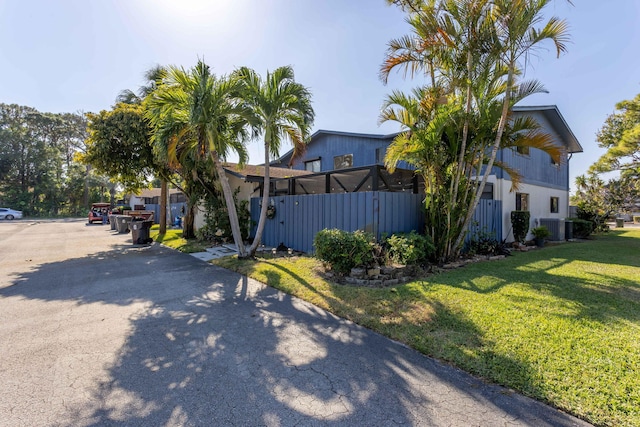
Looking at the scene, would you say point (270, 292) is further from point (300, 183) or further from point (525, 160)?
point (525, 160)

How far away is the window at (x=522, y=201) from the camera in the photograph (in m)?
12.1

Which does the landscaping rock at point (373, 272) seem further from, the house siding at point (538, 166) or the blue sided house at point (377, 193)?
the house siding at point (538, 166)

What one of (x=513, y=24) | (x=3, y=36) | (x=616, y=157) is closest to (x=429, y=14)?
(x=513, y=24)

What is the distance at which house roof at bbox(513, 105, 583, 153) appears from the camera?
1226 centimetres

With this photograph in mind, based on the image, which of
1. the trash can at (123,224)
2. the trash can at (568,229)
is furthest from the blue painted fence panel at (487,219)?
the trash can at (123,224)

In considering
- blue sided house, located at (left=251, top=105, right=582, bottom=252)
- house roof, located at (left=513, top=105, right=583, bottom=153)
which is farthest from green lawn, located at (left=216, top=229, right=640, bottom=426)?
house roof, located at (left=513, top=105, right=583, bottom=153)

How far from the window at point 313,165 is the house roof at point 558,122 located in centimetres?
1006

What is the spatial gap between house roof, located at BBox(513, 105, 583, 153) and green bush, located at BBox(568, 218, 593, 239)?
4.30 meters

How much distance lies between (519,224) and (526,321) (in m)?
8.49

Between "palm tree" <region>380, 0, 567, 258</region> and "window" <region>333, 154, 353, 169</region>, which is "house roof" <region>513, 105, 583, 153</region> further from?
"window" <region>333, 154, 353, 169</region>

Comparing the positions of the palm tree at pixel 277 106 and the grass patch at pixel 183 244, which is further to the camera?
the grass patch at pixel 183 244

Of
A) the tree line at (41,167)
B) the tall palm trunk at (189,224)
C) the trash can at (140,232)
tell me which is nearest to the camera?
the trash can at (140,232)

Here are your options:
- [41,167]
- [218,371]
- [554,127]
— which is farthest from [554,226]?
[41,167]

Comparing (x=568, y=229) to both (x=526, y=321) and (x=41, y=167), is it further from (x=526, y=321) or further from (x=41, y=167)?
(x=41, y=167)
